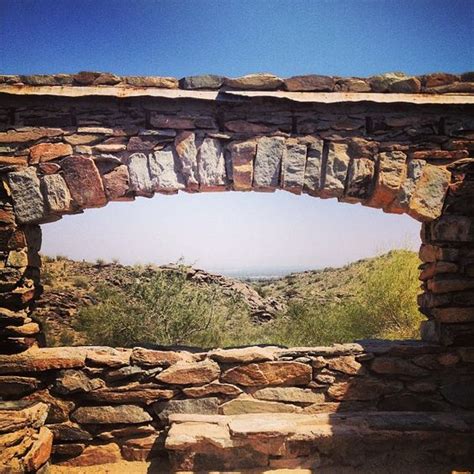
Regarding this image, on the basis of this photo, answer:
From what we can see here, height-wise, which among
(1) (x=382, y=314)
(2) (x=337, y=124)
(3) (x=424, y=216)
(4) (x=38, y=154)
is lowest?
(1) (x=382, y=314)

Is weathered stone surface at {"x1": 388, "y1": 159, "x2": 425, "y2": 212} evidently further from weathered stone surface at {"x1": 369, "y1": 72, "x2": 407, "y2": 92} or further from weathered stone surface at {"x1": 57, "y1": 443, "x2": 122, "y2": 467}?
weathered stone surface at {"x1": 57, "y1": 443, "x2": 122, "y2": 467}

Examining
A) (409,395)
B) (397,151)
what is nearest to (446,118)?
(397,151)

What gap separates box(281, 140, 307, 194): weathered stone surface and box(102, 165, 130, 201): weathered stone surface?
4.59 ft

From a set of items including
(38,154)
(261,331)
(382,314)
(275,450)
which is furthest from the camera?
(261,331)

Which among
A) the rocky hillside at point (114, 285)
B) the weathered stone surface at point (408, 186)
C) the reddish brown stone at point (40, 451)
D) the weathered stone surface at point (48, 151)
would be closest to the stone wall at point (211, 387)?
the reddish brown stone at point (40, 451)

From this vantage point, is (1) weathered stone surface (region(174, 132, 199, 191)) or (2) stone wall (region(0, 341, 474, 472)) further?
(1) weathered stone surface (region(174, 132, 199, 191))

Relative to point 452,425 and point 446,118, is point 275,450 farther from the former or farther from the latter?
point 446,118

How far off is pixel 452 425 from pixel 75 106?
428 centimetres

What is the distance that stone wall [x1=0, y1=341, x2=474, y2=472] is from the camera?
3.22 meters

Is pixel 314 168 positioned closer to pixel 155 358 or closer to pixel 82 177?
pixel 82 177

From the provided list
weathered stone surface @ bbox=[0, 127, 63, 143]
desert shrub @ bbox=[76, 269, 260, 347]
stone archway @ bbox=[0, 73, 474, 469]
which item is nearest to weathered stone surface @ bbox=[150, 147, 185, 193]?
stone archway @ bbox=[0, 73, 474, 469]

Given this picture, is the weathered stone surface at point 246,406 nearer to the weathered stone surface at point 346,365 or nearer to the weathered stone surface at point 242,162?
the weathered stone surface at point 346,365

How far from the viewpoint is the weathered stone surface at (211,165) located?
3.36 metres

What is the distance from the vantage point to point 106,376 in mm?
3250
